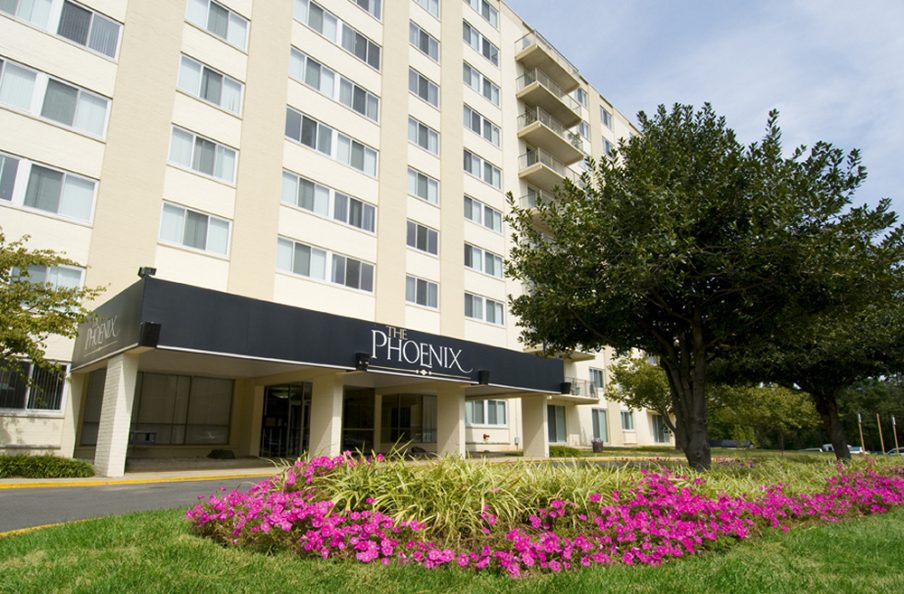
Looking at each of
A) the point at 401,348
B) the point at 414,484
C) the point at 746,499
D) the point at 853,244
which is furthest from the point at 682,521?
the point at 401,348

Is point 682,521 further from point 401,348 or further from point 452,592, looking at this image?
point 401,348

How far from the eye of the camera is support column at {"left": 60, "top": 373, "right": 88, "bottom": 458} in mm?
17312

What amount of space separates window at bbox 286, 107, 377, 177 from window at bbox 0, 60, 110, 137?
6932 millimetres

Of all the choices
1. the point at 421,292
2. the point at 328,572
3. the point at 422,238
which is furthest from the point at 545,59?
the point at 328,572

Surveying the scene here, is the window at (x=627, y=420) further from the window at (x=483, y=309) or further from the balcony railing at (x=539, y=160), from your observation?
the balcony railing at (x=539, y=160)

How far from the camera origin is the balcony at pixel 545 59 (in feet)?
128

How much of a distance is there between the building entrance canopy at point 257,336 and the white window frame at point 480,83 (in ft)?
61.1

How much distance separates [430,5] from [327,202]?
15567 millimetres

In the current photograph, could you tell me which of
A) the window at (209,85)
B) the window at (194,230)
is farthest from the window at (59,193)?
the window at (209,85)

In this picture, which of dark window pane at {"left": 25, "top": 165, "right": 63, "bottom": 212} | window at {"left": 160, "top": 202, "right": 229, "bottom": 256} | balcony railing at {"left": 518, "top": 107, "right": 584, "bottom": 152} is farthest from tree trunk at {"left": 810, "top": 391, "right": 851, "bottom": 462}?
dark window pane at {"left": 25, "top": 165, "right": 63, "bottom": 212}

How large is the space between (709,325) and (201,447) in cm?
1878

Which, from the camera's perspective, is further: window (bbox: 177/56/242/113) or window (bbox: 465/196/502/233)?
window (bbox: 465/196/502/233)

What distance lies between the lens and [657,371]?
3681cm

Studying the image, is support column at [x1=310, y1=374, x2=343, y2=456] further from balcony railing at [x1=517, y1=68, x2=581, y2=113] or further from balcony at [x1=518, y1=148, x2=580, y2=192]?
balcony railing at [x1=517, y1=68, x2=581, y2=113]
